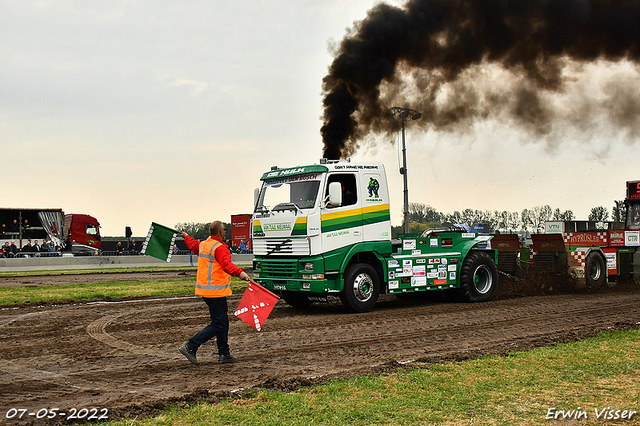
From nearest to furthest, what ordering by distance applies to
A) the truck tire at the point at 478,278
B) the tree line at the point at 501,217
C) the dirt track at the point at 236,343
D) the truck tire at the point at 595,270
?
the dirt track at the point at 236,343 → the truck tire at the point at 478,278 → the truck tire at the point at 595,270 → the tree line at the point at 501,217

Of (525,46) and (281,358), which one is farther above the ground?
(525,46)

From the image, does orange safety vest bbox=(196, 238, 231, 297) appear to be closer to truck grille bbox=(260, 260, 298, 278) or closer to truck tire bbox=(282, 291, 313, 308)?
truck grille bbox=(260, 260, 298, 278)

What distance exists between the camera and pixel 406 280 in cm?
1362

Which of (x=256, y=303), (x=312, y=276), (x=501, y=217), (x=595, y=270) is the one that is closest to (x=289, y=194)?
(x=312, y=276)

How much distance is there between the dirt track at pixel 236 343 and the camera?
6348 mm

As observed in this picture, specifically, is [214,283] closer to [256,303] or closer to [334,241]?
[256,303]

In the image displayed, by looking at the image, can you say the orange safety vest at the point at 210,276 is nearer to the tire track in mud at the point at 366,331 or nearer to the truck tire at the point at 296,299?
the tire track in mud at the point at 366,331

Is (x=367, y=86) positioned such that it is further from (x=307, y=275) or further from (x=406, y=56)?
(x=307, y=275)

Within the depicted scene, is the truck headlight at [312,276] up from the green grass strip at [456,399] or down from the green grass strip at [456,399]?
up

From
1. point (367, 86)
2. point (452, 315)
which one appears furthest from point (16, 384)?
point (367, 86)

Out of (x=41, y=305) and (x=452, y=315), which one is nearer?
(x=452, y=315)

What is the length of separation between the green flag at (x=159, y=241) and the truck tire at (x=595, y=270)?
14.2 m

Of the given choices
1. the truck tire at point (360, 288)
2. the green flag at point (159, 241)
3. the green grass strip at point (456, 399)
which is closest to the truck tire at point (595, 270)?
the truck tire at point (360, 288)

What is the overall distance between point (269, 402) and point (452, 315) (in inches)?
294
